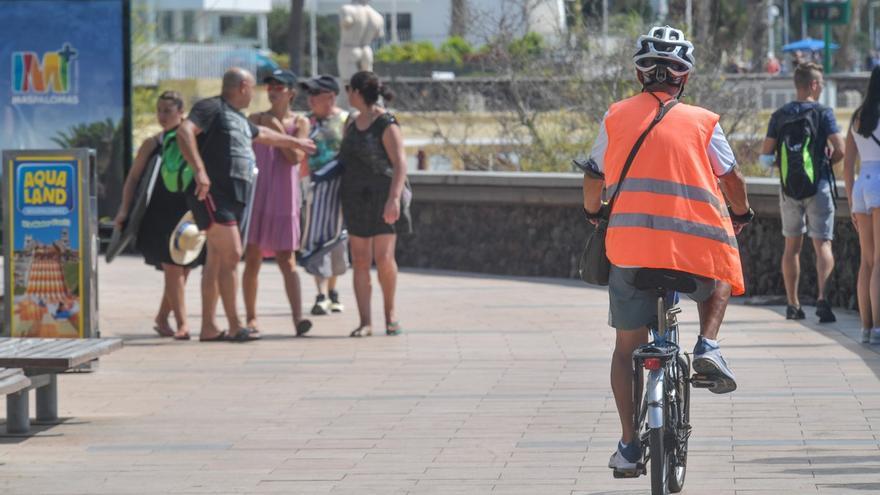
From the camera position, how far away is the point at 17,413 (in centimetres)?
846

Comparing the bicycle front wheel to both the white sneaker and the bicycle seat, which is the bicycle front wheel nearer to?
the white sneaker

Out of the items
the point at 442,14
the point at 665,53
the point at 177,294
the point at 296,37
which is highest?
the point at 442,14

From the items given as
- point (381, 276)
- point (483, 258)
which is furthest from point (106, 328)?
point (483, 258)

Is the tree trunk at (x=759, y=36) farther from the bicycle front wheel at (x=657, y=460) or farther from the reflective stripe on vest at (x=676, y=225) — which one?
the bicycle front wheel at (x=657, y=460)

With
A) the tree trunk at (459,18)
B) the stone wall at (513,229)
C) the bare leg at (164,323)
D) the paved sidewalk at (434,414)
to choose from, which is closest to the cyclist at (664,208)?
the paved sidewalk at (434,414)

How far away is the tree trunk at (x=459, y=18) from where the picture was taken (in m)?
21.4

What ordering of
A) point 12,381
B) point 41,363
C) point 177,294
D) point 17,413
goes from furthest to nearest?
point 177,294
point 17,413
point 41,363
point 12,381

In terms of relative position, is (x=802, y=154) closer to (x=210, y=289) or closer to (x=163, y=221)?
(x=210, y=289)

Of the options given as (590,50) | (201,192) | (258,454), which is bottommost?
(258,454)

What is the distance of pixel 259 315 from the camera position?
13.6 meters

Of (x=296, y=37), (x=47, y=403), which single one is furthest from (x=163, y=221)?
(x=296, y=37)

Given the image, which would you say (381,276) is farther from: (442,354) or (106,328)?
(106,328)

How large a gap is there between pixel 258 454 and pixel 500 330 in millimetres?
4595

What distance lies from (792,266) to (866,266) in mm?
1364
